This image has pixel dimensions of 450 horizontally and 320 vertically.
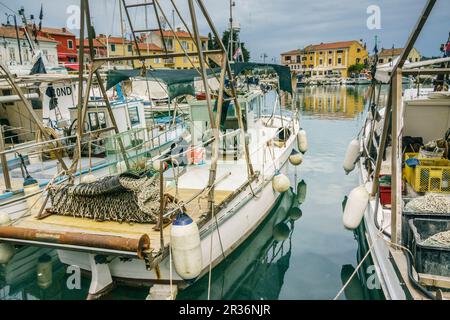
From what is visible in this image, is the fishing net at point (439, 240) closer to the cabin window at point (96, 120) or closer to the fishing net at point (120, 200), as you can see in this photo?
the fishing net at point (120, 200)

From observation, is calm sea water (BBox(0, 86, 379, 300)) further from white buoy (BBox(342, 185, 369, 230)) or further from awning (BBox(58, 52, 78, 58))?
awning (BBox(58, 52, 78, 58))

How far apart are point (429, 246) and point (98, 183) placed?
5409 millimetres

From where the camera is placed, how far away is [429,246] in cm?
441

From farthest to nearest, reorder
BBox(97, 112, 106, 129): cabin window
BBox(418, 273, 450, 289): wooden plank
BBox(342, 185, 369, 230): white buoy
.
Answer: BBox(97, 112, 106, 129): cabin window → BBox(342, 185, 369, 230): white buoy → BBox(418, 273, 450, 289): wooden plank

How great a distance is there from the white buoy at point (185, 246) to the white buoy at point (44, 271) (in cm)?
357

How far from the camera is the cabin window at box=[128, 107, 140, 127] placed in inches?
515

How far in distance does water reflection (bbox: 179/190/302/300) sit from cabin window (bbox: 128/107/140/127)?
652 cm

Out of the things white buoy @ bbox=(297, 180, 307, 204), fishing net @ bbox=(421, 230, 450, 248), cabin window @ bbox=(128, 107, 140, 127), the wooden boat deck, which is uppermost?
cabin window @ bbox=(128, 107, 140, 127)

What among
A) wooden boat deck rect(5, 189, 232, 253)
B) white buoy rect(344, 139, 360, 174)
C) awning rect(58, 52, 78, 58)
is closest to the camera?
wooden boat deck rect(5, 189, 232, 253)

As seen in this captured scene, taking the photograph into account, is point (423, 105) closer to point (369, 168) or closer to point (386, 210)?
point (369, 168)

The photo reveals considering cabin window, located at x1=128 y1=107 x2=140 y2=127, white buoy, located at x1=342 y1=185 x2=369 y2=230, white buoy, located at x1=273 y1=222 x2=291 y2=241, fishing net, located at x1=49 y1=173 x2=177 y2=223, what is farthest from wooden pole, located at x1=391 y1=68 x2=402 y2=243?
cabin window, located at x1=128 y1=107 x2=140 y2=127

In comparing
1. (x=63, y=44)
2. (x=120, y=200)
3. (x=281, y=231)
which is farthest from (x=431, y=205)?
(x=63, y=44)

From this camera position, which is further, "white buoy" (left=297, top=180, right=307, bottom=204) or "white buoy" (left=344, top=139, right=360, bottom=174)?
"white buoy" (left=297, top=180, right=307, bottom=204)
